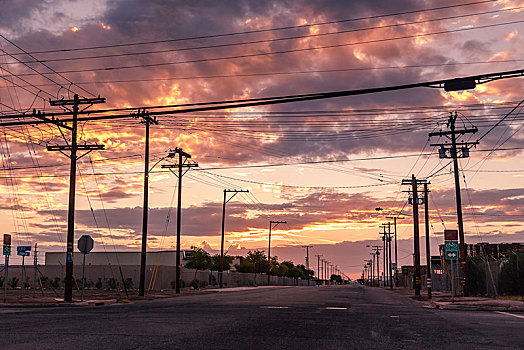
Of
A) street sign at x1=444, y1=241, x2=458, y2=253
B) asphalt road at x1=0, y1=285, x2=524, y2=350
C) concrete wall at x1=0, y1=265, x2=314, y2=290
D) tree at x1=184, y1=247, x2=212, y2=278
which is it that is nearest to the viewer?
asphalt road at x1=0, y1=285, x2=524, y2=350

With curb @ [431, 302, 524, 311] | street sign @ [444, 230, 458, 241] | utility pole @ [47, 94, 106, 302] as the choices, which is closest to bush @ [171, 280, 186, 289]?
utility pole @ [47, 94, 106, 302]

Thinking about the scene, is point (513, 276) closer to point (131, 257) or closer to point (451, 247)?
point (451, 247)

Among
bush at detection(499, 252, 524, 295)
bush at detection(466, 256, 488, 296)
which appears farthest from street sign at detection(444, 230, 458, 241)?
bush at detection(466, 256, 488, 296)

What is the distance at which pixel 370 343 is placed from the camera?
12.9m

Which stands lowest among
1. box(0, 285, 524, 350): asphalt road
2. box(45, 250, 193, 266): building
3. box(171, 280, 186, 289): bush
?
box(171, 280, 186, 289): bush

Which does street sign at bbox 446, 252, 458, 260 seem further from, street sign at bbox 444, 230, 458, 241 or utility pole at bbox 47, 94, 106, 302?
utility pole at bbox 47, 94, 106, 302

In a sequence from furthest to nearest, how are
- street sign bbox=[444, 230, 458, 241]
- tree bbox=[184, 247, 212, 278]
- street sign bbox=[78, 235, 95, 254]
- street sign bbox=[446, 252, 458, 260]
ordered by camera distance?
tree bbox=[184, 247, 212, 278] → street sign bbox=[444, 230, 458, 241] → street sign bbox=[446, 252, 458, 260] → street sign bbox=[78, 235, 95, 254]

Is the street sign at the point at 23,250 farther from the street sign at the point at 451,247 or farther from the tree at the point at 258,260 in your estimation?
the tree at the point at 258,260

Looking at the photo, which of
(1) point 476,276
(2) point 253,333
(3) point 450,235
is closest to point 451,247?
(3) point 450,235

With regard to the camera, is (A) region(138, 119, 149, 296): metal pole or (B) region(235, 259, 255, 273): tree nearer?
(A) region(138, 119, 149, 296): metal pole

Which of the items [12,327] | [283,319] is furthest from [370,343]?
[12,327]

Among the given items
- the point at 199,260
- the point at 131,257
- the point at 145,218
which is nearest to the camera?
the point at 145,218

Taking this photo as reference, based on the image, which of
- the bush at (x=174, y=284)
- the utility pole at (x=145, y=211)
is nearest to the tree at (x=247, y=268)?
the bush at (x=174, y=284)

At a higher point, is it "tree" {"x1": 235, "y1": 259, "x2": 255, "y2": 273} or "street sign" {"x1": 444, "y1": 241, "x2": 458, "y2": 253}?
"street sign" {"x1": 444, "y1": 241, "x2": 458, "y2": 253}
